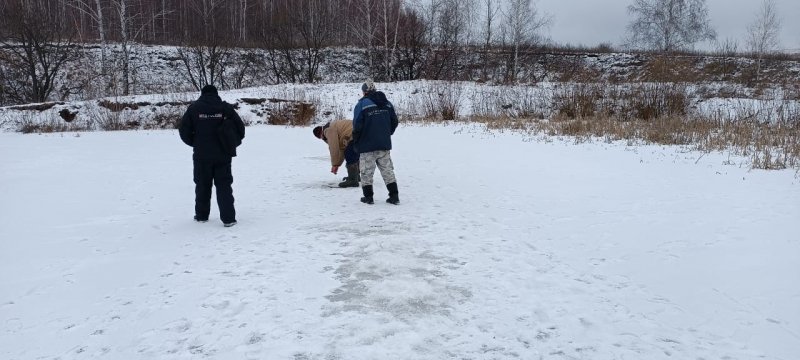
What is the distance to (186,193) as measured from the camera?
7.72 meters

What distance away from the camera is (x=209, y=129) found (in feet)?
18.4

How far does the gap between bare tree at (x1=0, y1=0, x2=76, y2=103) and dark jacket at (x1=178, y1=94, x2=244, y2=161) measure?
22053 mm

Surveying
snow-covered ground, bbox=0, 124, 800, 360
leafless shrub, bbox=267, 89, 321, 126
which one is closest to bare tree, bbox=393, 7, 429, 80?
leafless shrub, bbox=267, 89, 321, 126

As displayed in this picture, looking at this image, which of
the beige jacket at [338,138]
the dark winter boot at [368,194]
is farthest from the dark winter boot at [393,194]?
the beige jacket at [338,138]

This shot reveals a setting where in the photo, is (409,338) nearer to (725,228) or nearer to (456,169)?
(725,228)

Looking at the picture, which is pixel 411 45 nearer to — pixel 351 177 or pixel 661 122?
→ pixel 661 122

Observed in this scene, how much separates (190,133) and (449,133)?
11.3 m

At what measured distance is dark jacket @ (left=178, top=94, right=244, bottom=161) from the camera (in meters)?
5.59

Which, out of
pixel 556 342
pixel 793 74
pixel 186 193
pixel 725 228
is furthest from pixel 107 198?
pixel 793 74

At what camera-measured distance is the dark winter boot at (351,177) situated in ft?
26.6

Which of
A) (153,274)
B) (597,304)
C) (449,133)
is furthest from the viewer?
(449,133)

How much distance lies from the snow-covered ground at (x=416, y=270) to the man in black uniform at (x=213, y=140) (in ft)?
1.40

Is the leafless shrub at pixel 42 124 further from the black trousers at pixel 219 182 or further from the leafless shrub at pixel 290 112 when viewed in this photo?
the black trousers at pixel 219 182

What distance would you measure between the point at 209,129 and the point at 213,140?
0.43 feet
